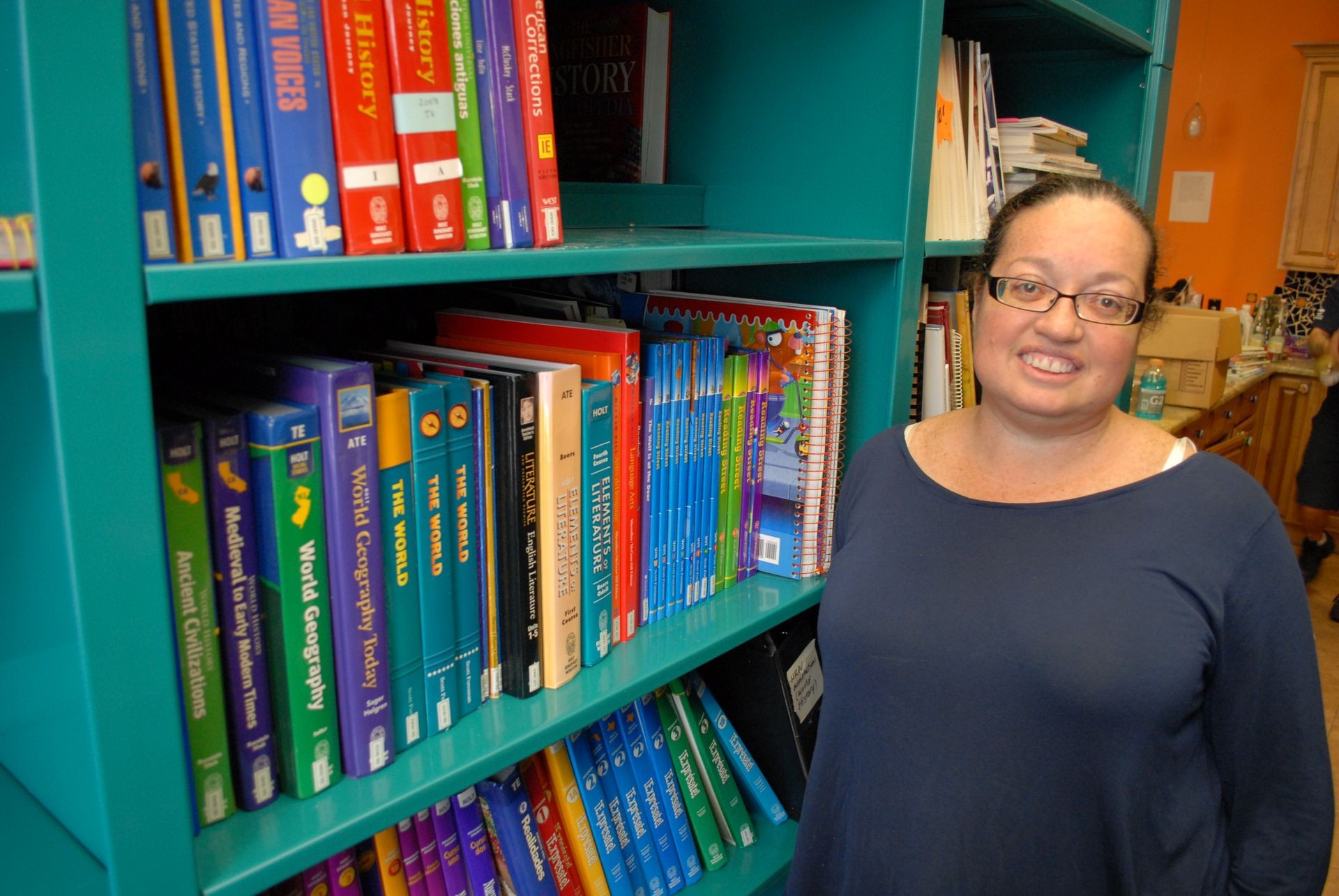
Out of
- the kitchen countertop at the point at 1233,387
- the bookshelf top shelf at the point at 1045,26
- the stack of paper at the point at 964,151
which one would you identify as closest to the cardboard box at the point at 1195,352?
the kitchen countertop at the point at 1233,387

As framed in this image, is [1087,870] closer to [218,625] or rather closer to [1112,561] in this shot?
[1112,561]

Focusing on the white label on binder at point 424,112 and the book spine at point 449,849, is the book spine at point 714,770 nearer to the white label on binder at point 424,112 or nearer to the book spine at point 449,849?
the book spine at point 449,849

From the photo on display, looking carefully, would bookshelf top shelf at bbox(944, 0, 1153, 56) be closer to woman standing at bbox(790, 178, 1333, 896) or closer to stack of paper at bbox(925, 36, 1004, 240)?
stack of paper at bbox(925, 36, 1004, 240)

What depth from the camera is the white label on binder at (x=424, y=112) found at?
769 millimetres

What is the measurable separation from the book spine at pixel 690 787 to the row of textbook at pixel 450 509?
0.19 meters

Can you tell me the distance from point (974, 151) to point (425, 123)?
1.12 meters

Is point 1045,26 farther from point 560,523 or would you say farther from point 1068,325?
point 560,523

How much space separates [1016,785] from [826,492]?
44 centimetres

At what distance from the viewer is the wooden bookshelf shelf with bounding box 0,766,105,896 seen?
2.25ft

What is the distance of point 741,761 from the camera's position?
1.42 metres

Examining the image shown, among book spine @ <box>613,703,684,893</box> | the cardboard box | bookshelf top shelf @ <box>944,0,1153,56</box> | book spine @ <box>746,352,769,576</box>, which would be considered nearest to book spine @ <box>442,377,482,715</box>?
book spine @ <box>613,703,684,893</box>

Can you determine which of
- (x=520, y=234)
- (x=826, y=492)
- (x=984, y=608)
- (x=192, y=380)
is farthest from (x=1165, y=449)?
(x=192, y=380)

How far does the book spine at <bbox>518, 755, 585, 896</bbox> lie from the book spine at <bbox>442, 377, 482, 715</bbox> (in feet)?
0.76

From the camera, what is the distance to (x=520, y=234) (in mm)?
885
